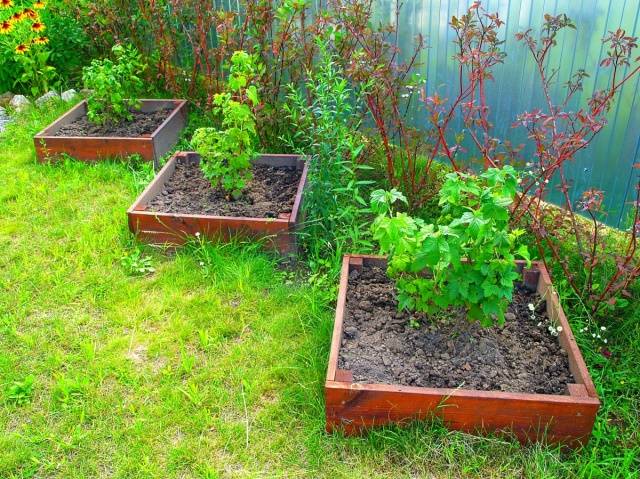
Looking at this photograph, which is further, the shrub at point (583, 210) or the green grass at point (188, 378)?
the shrub at point (583, 210)

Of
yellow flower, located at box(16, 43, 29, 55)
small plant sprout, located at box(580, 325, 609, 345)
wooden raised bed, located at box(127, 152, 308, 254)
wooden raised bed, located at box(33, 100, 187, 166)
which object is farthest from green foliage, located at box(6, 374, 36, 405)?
yellow flower, located at box(16, 43, 29, 55)

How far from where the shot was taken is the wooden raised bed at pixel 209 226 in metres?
4.01

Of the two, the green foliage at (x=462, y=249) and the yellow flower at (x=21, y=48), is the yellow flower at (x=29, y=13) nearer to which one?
the yellow flower at (x=21, y=48)

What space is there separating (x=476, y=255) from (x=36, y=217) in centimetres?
320

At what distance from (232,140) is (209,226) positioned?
61 centimetres

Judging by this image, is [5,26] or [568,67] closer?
[568,67]

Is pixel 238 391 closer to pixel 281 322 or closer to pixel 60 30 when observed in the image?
pixel 281 322

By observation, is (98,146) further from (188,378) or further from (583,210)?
(583,210)

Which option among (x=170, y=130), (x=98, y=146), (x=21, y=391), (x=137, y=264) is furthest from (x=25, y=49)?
(x=21, y=391)

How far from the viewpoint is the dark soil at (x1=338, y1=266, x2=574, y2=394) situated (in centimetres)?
293

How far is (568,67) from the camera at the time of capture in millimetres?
4180

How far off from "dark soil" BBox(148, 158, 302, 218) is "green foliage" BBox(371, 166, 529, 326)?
4.62 feet

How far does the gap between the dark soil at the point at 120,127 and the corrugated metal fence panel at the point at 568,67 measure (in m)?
2.15

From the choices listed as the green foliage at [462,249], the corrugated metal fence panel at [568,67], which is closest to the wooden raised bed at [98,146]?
the corrugated metal fence panel at [568,67]
